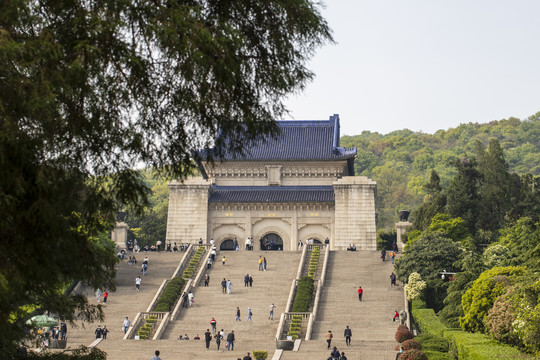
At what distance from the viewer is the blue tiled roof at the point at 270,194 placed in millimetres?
59219

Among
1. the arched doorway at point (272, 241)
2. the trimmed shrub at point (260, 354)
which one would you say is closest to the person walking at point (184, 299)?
the trimmed shrub at point (260, 354)

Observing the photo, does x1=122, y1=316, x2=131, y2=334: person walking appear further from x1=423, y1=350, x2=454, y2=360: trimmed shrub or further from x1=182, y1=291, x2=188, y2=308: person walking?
x1=423, y1=350, x2=454, y2=360: trimmed shrub

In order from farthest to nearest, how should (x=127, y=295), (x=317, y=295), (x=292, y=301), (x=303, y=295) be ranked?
(x=127, y=295)
(x=317, y=295)
(x=292, y=301)
(x=303, y=295)

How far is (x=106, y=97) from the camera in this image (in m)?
11.3

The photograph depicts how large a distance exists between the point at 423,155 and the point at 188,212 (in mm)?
65170

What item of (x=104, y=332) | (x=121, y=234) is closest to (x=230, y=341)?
(x=104, y=332)

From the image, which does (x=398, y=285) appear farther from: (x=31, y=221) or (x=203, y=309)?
(x=31, y=221)

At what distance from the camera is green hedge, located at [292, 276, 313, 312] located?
123 feet

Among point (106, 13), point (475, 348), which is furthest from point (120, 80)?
point (475, 348)

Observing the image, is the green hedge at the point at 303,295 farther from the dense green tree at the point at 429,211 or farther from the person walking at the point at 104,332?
the dense green tree at the point at 429,211

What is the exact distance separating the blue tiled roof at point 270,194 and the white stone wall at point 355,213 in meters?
1.33

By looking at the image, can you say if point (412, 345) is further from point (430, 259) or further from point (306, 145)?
point (306, 145)

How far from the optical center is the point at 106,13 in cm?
1095

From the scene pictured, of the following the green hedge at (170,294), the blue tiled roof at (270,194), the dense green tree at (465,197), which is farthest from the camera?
the blue tiled roof at (270,194)
